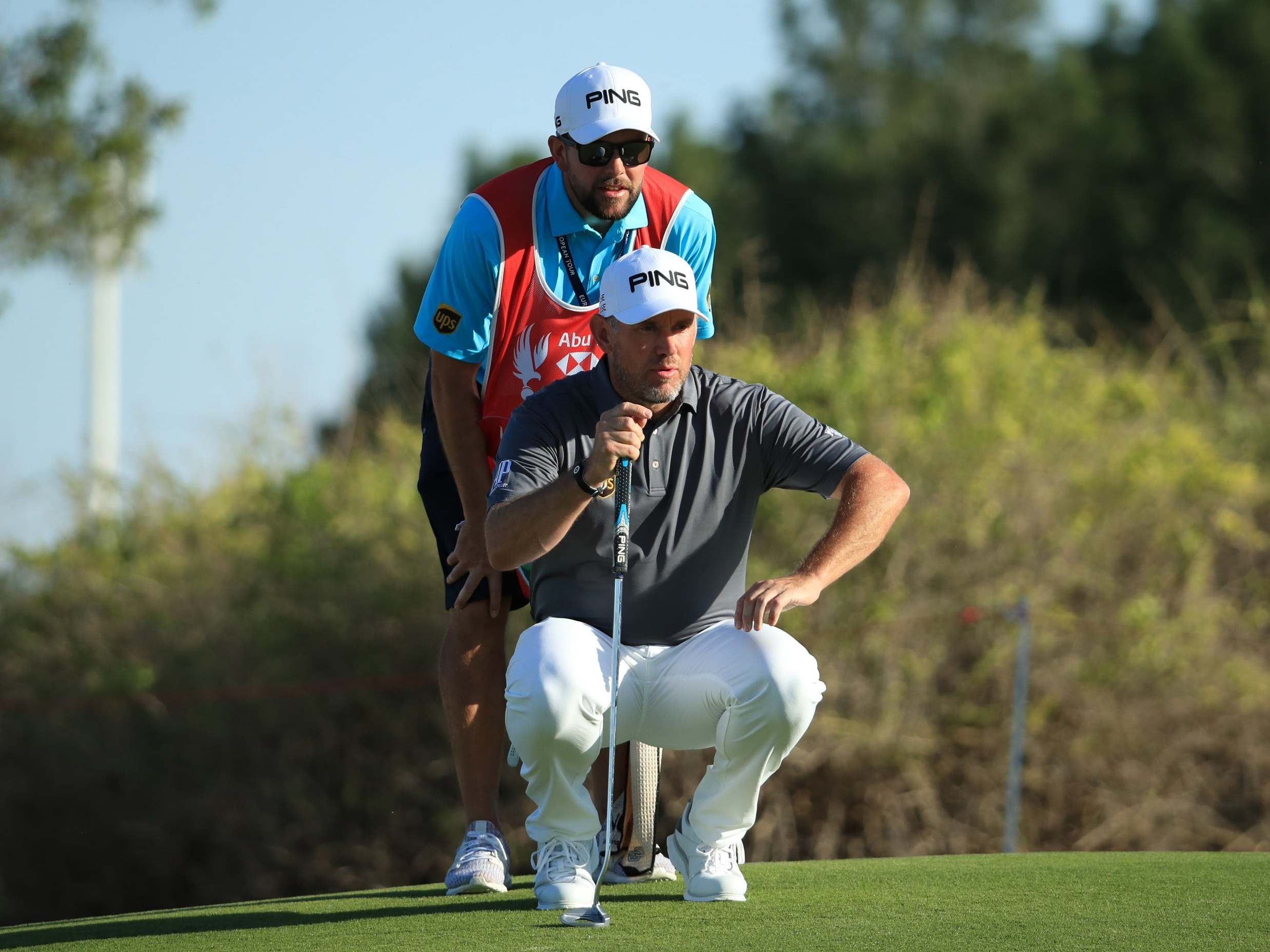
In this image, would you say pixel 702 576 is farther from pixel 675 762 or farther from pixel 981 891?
pixel 675 762

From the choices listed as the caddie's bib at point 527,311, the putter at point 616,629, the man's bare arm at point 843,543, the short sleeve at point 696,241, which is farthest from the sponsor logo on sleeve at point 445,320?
the man's bare arm at point 843,543

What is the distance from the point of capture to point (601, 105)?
4.02 metres

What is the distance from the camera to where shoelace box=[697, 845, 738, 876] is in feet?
12.2

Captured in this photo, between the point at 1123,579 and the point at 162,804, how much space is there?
5.96 m

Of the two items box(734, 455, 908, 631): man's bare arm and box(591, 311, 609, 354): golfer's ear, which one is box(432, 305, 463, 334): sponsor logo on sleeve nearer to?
box(591, 311, 609, 354): golfer's ear

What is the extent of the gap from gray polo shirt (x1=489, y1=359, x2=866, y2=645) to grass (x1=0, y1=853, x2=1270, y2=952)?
707 mm

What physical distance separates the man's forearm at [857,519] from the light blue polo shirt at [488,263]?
0.68m

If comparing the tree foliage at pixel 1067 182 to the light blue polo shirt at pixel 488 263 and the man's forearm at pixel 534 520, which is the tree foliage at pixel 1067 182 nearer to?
the light blue polo shirt at pixel 488 263

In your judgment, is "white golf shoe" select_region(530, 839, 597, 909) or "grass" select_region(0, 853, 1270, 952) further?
"white golf shoe" select_region(530, 839, 597, 909)

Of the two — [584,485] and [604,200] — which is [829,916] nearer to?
[584,485]

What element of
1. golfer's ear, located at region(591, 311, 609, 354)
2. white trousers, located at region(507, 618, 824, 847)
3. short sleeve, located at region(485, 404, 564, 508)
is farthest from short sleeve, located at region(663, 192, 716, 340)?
white trousers, located at region(507, 618, 824, 847)

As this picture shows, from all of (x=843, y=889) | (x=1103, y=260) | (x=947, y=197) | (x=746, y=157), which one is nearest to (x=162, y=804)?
(x=843, y=889)

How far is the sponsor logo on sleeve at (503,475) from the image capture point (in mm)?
3598

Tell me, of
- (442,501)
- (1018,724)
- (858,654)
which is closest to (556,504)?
(442,501)
